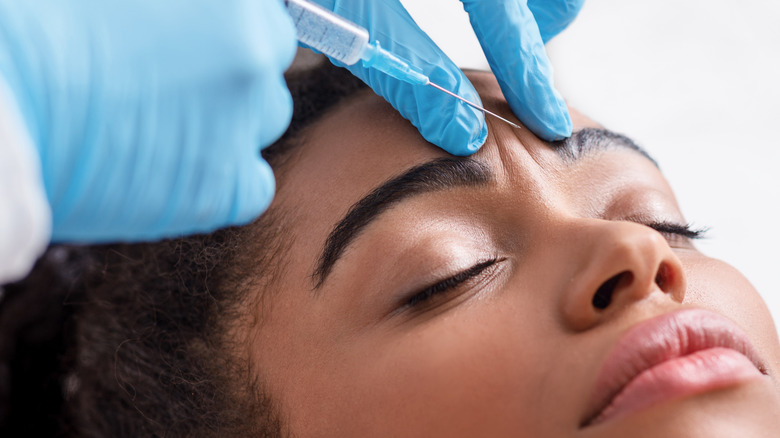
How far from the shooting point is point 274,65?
868 millimetres

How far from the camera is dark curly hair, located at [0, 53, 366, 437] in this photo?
1233mm

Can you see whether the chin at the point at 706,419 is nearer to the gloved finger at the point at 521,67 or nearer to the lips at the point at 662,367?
the lips at the point at 662,367

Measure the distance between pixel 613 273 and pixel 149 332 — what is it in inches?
38.0

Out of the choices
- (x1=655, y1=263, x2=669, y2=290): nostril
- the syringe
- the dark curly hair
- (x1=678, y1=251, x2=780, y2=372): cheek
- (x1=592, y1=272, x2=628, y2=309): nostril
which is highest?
the syringe

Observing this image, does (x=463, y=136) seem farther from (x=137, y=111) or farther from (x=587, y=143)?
(x=137, y=111)

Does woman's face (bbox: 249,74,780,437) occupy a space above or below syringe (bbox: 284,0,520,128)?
below

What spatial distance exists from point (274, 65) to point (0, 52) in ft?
1.07

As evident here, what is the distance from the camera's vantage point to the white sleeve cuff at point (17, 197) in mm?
635

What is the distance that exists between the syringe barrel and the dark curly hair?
0.35 meters

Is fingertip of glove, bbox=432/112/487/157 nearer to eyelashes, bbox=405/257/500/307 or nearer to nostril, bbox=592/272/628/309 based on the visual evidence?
eyelashes, bbox=405/257/500/307

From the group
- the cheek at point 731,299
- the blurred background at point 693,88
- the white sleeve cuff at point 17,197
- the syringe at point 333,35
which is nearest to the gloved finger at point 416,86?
the syringe at point 333,35

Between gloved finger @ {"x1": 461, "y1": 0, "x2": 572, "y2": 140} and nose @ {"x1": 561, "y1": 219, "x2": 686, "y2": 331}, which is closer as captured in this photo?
nose @ {"x1": 561, "y1": 219, "x2": 686, "y2": 331}

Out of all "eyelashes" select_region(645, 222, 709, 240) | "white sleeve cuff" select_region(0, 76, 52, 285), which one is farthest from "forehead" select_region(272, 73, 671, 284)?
"white sleeve cuff" select_region(0, 76, 52, 285)

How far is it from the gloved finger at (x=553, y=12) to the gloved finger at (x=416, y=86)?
0.41 metres
